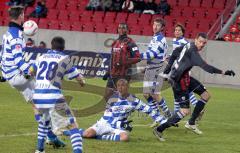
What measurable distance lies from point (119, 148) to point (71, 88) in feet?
40.0

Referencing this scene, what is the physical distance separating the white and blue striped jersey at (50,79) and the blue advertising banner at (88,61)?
1873 centimetres

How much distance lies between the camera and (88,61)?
3061cm

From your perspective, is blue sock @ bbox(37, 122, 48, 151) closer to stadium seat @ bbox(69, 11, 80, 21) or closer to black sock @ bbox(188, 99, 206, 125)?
black sock @ bbox(188, 99, 206, 125)

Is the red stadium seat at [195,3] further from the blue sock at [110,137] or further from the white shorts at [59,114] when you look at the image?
the white shorts at [59,114]

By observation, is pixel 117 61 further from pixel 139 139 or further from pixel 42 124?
pixel 42 124

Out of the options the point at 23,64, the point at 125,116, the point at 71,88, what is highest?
the point at 23,64

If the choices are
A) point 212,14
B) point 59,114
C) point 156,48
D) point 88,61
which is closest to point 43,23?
point 88,61

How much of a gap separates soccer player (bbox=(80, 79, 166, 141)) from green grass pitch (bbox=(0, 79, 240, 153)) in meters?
0.28

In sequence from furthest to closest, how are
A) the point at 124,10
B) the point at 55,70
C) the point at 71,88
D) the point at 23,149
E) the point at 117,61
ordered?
the point at 124,10 < the point at 71,88 < the point at 117,61 < the point at 23,149 < the point at 55,70

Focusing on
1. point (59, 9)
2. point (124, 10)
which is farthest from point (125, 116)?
point (59, 9)

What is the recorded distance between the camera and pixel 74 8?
3712cm

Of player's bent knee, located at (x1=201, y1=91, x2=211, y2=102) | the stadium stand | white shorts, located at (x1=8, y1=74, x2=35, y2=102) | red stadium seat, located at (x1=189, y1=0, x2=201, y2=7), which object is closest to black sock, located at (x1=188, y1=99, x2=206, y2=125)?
player's bent knee, located at (x1=201, y1=91, x2=211, y2=102)

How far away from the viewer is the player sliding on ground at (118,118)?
13.7 meters

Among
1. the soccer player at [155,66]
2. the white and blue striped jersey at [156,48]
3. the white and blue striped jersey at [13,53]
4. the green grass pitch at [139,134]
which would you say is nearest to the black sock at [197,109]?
the green grass pitch at [139,134]
